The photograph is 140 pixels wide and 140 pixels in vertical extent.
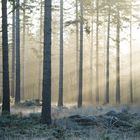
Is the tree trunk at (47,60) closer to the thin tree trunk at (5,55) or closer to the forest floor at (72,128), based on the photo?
the forest floor at (72,128)

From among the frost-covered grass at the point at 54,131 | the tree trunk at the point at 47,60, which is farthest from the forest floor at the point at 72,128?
the tree trunk at the point at 47,60

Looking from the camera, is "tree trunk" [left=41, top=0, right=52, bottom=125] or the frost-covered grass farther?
"tree trunk" [left=41, top=0, right=52, bottom=125]

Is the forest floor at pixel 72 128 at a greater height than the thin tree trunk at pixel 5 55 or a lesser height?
lesser

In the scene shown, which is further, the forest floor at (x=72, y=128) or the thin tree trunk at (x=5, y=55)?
the thin tree trunk at (x=5, y=55)

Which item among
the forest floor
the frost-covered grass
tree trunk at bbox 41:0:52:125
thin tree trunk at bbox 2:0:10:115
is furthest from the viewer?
thin tree trunk at bbox 2:0:10:115

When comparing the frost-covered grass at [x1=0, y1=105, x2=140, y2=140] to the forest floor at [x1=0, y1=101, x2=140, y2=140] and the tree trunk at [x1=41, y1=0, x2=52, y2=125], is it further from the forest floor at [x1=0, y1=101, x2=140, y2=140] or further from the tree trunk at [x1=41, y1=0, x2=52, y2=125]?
the tree trunk at [x1=41, y1=0, x2=52, y2=125]

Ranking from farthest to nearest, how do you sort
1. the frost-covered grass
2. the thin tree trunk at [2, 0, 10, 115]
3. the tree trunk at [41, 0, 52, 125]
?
the thin tree trunk at [2, 0, 10, 115] → the tree trunk at [41, 0, 52, 125] → the frost-covered grass

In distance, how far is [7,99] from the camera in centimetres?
1872

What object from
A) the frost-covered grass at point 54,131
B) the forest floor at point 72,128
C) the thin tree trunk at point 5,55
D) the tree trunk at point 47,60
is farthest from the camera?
the thin tree trunk at point 5,55

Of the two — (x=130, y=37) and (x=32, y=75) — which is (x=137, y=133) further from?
(x=32, y=75)

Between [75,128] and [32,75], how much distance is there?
54028 mm

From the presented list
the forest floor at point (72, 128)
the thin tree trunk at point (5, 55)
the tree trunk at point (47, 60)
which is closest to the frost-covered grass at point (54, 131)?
the forest floor at point (72, 128)

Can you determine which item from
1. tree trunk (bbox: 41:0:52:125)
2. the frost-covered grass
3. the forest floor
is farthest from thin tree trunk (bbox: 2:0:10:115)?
tree trunk (bbox: 41:0:52:125)

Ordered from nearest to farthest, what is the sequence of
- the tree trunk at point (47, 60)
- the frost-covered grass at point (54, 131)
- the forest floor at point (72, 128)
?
the frost-covered grass at point (54, 131) → the forest floor at point (72, 128) → the tree trunk at point (47, 60)
